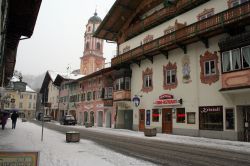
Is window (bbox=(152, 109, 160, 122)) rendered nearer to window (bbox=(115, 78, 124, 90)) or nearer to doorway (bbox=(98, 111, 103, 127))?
window (bbox=(115, 78, 124, 90))

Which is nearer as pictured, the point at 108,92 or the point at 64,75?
the point at 108,92

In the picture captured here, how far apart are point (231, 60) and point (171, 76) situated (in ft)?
26.0

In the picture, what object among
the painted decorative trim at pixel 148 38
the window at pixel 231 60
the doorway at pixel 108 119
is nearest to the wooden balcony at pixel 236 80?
the window at pixel 231 60

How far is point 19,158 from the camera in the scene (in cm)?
508

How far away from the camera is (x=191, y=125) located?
23938mm

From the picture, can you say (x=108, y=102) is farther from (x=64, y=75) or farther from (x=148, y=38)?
(x=64, y=75)

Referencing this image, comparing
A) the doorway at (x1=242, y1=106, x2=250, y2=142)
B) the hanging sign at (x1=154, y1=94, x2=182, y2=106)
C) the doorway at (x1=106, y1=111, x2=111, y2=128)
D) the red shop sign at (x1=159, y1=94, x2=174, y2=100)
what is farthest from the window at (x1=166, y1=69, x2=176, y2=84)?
the doorway at (x1=106, y1=111, x2=111, y2=128)

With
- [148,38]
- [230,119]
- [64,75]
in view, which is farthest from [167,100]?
[64,75]

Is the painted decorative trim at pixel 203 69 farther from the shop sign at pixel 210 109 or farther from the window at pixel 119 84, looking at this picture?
the window at pixel 119 84

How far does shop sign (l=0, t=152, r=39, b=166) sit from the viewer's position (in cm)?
494

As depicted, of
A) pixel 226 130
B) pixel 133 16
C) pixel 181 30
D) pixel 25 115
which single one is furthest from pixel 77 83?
pixel 25 115

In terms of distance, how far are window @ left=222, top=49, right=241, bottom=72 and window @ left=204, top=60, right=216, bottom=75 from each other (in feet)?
6.13

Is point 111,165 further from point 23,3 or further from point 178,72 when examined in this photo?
point 178,72

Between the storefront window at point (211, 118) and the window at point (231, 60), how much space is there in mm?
3410
